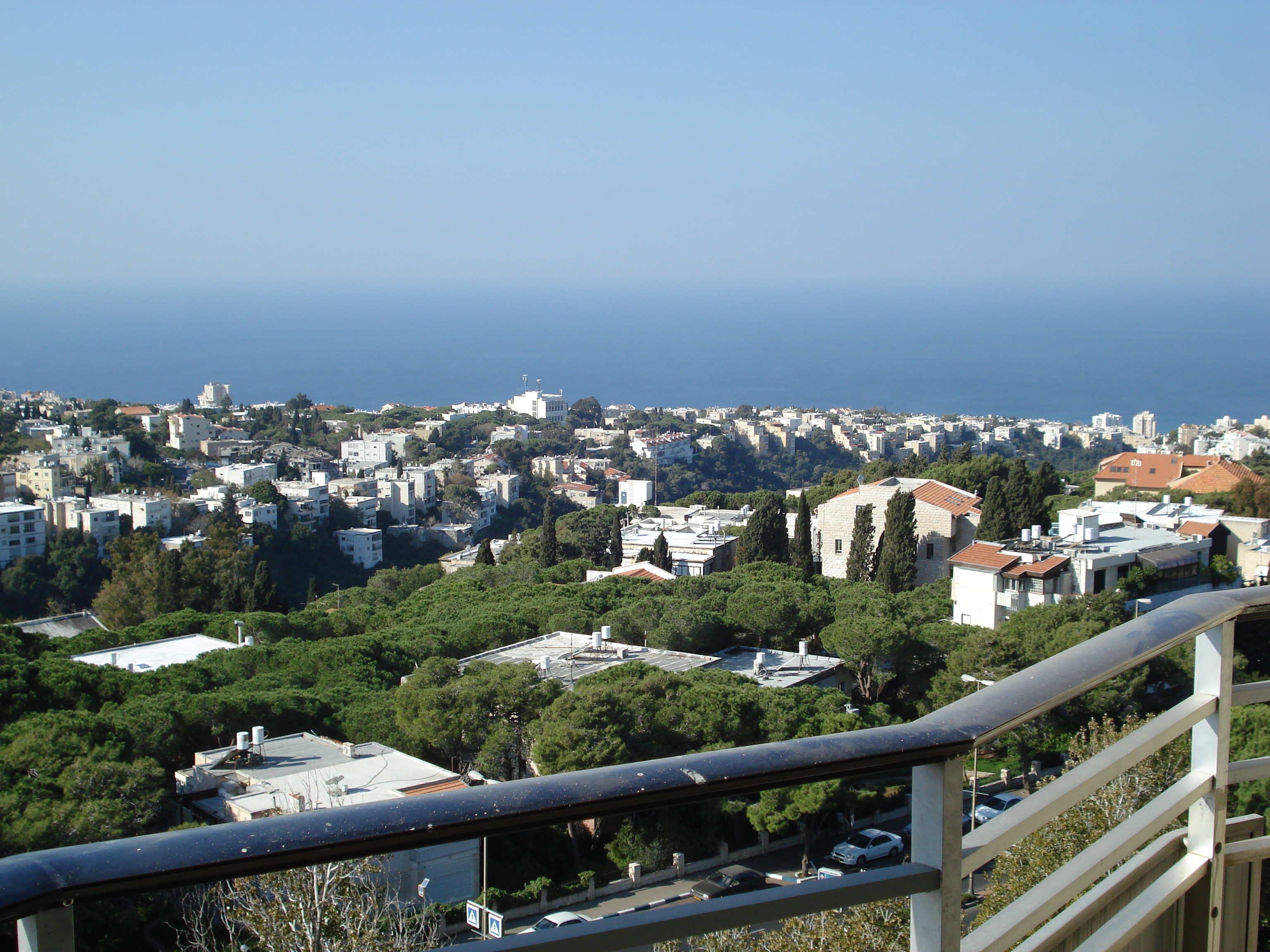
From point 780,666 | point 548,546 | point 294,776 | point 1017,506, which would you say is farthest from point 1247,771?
point 548,546

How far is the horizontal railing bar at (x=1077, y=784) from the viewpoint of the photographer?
0.91 m

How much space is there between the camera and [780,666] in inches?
497

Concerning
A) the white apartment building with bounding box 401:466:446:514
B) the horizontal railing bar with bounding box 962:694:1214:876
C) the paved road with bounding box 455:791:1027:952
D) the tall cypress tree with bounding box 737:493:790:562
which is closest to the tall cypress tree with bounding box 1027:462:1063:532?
the tall cypress tree with bounding box 737:493:790:562

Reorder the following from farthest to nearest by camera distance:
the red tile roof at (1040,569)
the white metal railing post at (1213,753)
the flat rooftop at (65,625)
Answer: the flat rooftop at (65,625) → the red tile roof at (1040,569) → the white metal railing post at (1213,753)

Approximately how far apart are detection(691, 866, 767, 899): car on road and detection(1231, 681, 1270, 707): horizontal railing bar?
656mm

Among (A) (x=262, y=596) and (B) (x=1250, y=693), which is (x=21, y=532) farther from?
(B) (x=1250, y=693)

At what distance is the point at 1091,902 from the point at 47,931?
0.90 metres

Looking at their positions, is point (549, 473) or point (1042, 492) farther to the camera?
point (549, 473)

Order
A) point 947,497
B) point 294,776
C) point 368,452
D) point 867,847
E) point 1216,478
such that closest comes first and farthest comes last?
point 867,847 < point 294,776 < point 947,497 < point 1216,478 < point 368,452

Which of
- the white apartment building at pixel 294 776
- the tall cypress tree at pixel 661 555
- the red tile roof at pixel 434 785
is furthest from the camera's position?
the tall cypress tree at pixel 661 555

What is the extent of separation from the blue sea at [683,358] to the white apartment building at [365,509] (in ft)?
147

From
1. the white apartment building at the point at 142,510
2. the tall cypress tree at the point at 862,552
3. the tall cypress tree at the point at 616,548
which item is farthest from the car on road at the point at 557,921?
the white apartment building at the point at 142,510

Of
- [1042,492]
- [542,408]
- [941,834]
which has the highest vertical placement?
[941,834]

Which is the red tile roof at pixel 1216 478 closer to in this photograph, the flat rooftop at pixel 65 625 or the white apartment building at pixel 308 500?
the flat rooftop at pixel 65 625
